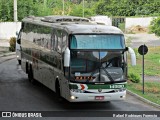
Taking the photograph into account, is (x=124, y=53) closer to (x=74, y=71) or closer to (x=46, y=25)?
(x=74, y=71)

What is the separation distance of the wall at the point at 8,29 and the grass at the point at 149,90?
3422 cm

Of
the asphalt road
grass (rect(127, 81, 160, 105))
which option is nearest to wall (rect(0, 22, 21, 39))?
grass (rect(127, 81, 160, 105))

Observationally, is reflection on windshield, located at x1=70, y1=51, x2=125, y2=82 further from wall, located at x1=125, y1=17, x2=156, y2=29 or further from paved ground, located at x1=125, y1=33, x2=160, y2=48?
wall, located at x1=125, y1=17, x2=156, y2=29

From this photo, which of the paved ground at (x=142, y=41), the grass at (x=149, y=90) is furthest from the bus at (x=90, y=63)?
the paved ground at (x=142, y=41)

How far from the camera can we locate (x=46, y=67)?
2273 cm

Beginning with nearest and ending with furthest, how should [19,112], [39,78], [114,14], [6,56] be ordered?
[19,112]
[39,78]
[6,56]
[114,14]

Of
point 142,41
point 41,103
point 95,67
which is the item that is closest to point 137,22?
point 142,41

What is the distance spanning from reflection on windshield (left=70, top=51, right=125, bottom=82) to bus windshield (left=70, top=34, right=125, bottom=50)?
0.89ft

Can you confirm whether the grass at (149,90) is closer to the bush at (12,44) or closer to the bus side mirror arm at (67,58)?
the bus side mirror arm at (67,58)

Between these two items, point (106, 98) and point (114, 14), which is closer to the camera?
point (106, 98)

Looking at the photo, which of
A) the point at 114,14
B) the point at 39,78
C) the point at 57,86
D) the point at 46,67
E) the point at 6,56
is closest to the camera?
the point at 57,86

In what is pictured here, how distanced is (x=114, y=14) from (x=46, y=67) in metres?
85.5

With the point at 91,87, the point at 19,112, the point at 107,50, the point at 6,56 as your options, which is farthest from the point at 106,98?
the point at 6,56

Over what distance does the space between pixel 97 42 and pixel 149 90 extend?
7447 mm
